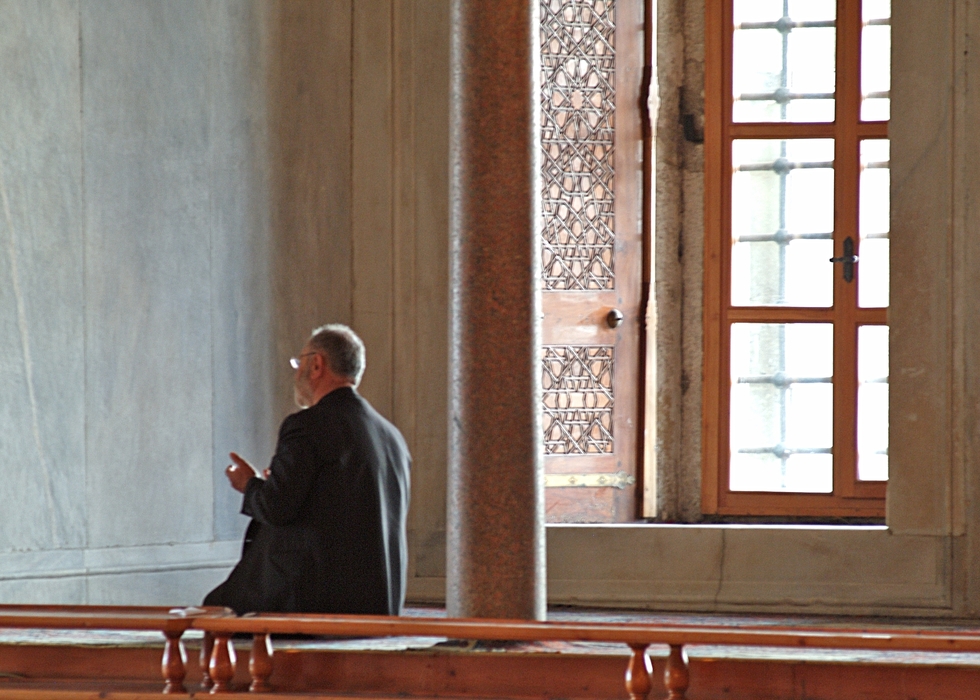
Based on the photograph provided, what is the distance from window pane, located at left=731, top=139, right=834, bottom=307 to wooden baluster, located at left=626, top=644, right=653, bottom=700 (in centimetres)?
346

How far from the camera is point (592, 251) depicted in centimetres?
671

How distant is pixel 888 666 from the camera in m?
4.18

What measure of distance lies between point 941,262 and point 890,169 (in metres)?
0.48

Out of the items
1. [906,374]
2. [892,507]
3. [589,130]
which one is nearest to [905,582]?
[892,507]

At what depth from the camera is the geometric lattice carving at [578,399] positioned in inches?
262

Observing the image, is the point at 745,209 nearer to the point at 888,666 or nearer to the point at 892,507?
the point at 892,507

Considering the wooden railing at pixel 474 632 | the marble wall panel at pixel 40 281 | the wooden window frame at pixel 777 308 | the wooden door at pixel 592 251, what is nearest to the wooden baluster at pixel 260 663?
the wooden railing at pixel 474 632

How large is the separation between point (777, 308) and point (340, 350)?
2.80m

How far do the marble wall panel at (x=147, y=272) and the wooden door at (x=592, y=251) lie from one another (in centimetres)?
164

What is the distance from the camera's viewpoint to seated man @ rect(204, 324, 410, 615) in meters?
4.52

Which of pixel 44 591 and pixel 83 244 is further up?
pixel 83 244

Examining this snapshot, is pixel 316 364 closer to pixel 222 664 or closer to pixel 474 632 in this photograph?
pixel 222 664

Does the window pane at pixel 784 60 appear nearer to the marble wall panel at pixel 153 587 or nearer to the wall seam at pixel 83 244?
the wall seam at pixel 83 244

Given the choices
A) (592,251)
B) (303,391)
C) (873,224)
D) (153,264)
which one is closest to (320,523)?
(303,391)
